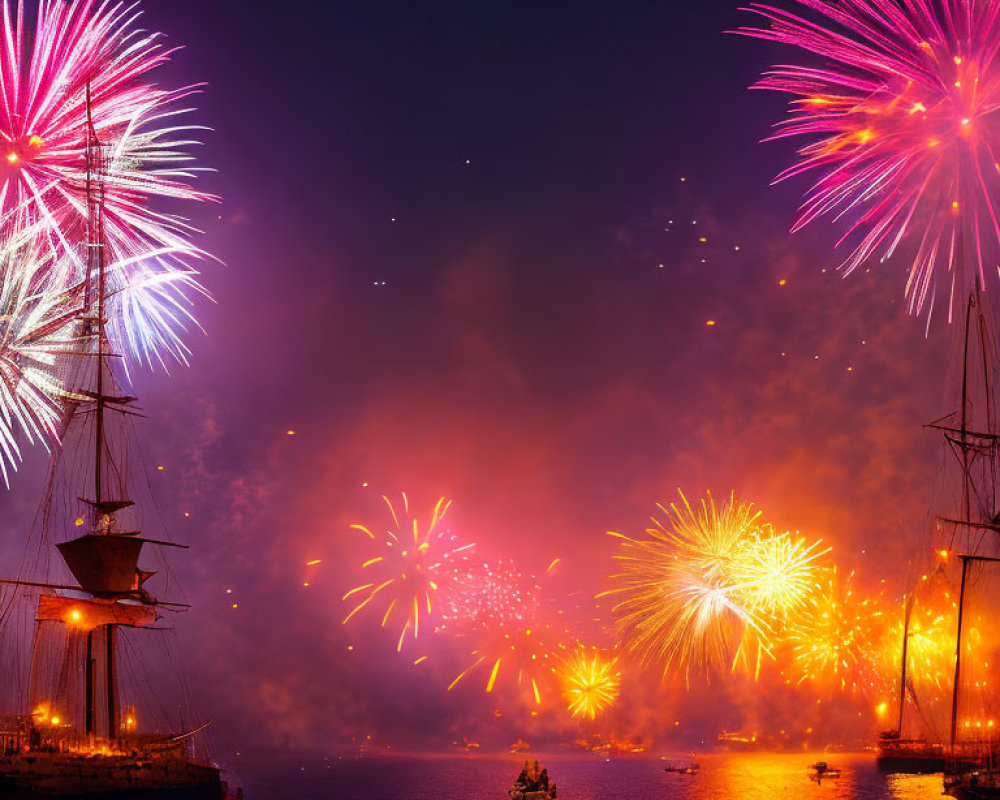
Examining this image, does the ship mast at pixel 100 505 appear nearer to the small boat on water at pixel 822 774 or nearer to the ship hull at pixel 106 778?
the ship hull at pixel 106 778

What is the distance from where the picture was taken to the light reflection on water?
4188 inches

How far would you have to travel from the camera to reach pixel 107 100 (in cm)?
5075

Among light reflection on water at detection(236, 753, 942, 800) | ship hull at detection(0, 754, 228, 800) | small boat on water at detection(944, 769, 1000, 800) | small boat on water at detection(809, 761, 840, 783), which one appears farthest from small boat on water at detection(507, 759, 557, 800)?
small boat on water at detection(809, 761, 840, 783)

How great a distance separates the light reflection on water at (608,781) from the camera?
106375mm

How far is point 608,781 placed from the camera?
132375 mm

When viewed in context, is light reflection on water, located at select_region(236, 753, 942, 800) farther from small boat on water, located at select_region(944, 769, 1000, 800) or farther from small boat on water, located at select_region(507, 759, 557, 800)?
small boat on water, located at select_region(507, 759, 557, 800)

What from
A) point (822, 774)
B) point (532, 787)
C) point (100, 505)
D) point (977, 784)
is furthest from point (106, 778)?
point (822, 774)

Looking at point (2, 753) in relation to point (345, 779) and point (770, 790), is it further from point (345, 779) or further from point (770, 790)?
point (345, 779)

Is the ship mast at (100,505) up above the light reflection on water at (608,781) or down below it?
above

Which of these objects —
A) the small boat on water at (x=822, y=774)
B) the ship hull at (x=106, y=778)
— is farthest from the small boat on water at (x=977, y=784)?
the ship hull at (x=106, y=778)

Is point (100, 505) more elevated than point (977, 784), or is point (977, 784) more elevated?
point (100, 505)

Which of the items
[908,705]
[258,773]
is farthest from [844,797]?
[258,773]

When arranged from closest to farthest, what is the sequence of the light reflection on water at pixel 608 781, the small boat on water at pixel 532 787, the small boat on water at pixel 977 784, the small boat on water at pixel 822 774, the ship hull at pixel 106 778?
the ship hull at pixel 106 778
the small boat on water at pixel 977 784
the small boat on water at pixel 532 787
the light reflection on water at pixel 608 781
the small boat on water at pixel 822 774

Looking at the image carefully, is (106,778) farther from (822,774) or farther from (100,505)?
(822,774)
